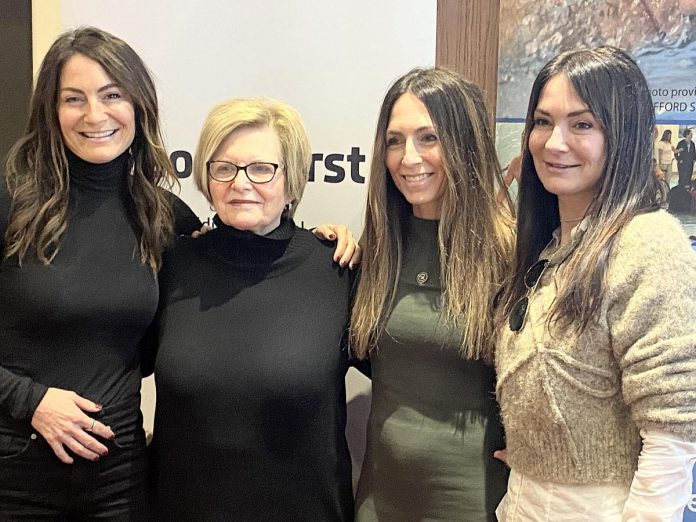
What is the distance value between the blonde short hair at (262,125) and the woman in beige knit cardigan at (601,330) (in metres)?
0.58

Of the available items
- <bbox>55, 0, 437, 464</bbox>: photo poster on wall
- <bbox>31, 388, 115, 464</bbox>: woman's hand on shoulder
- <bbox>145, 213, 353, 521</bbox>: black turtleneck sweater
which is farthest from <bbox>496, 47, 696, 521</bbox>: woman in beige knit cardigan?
<bbox>31, 388, 115, 464</bbox>: woman's hand on shoulder

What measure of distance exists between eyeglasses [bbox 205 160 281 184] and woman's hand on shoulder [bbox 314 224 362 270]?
8.9 inches

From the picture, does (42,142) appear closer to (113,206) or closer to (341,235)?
(113,206)

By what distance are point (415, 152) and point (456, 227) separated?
7.5 inches

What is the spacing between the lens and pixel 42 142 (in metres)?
1.68

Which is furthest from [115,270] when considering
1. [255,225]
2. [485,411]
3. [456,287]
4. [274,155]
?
[485,411]

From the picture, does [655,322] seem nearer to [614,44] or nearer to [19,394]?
[614,44]

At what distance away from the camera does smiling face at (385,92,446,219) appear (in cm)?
159

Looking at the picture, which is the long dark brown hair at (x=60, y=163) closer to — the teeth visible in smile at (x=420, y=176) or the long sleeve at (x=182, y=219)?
the long sleeve at (x=182, y=219)

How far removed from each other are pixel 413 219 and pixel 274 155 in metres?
0.36

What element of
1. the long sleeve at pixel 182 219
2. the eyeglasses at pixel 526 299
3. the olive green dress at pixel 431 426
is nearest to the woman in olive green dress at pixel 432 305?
the olive green dress at pixel 431 426

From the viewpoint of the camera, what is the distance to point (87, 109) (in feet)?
5.38

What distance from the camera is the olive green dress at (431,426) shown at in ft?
5.00

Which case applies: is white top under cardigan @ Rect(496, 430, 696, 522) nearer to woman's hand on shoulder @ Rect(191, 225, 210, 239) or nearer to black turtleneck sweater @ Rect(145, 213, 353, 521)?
black turtleneck sweater @ Rect(145, 213, 353, 521)
